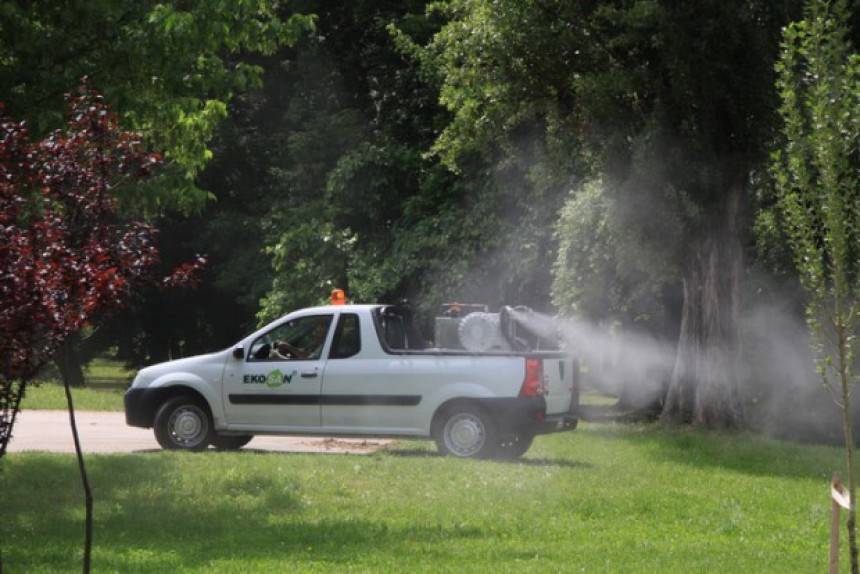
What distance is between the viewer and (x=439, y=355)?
55.1 feet

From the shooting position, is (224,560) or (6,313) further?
(224,560)

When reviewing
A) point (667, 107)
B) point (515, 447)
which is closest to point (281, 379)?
point (515, 447)

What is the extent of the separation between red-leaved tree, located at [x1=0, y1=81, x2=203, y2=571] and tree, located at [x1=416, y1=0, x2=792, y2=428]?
448 inches

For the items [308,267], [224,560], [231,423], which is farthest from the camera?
[308,267]

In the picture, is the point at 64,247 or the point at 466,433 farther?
the point at 466,433

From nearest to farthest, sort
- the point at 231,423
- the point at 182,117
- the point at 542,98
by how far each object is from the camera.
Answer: the point at 182,117
the point at 231,423
the point at 542,98

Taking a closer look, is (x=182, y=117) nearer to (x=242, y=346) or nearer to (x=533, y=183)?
(x=242, y=346)

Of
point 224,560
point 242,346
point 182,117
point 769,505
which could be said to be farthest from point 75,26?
point 769,505

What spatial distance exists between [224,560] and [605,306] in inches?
680

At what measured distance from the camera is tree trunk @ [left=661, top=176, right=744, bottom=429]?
73.1 ft

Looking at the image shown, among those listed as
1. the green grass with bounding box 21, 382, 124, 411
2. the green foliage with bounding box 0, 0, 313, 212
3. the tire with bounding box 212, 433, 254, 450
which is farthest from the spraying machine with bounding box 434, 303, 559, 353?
the green grass with bounding box 21, 382, 124, 411

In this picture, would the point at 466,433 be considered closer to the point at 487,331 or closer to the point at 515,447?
the point at 515,447

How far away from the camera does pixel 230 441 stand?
18.5 m

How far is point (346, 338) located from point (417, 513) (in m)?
4.82
